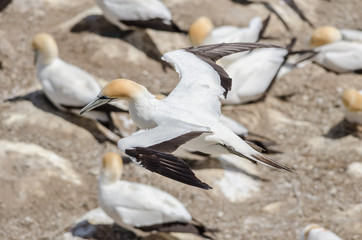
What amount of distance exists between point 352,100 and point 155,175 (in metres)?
2.26

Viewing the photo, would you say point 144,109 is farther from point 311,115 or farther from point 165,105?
point 311,115

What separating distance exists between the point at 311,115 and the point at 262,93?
590 mm

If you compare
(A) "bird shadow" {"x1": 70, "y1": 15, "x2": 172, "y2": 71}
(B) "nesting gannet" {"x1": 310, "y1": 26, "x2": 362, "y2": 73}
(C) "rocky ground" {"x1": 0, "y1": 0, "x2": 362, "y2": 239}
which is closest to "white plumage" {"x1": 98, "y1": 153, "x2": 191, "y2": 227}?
(C) "rocky ground" {"x1": 0, "y1": 0, "x2": 362, "y2": 239}

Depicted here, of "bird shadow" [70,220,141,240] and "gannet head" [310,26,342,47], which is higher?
"gannet head" [310,26,342,47]

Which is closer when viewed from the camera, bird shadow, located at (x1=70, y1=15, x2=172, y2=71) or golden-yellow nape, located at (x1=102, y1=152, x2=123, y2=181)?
golden-yellow nape, located at (x1=102, y1=152, x2=123, y2=181)

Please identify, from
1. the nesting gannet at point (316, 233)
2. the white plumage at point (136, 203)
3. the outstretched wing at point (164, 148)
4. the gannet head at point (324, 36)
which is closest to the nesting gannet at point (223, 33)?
the gannet head at point (324, 36)

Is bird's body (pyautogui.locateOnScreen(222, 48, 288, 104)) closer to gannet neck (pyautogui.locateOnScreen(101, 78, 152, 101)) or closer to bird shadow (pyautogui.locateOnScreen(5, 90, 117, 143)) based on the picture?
bird shadow (pyautogui.locateOnScreen(5, 90, 117, 143))

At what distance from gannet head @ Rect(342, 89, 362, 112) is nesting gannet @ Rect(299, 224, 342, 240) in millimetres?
2101

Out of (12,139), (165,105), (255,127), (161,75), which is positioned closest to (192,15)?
(161,75)

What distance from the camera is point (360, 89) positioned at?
10125 mm

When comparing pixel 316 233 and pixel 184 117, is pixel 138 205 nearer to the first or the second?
pixel 316 233

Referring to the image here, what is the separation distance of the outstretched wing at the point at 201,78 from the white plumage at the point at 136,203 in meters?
1.37

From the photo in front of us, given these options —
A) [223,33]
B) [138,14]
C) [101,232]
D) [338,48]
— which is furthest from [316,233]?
[138,14]

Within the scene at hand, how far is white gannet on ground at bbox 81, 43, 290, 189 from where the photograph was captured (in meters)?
5.10
